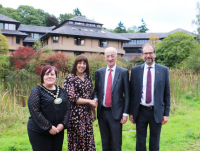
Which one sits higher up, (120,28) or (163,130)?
(120,28)

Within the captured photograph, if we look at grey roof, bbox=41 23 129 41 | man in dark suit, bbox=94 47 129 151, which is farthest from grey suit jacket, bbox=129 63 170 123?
grey roof, bbox=41 23 129 41

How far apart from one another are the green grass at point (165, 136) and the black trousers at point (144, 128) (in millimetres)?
1080

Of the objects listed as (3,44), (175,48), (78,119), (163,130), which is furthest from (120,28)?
A: (78,119)

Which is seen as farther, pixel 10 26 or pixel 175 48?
pixel 10 26

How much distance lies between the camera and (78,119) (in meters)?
A: 3.23

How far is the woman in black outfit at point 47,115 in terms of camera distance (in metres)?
2.57

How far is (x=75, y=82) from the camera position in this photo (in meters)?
3.27

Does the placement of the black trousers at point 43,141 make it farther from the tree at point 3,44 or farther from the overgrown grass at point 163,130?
the tree at point 3,44

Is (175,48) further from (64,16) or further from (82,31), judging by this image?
(64,16)

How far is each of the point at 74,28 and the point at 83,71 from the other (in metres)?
31.4

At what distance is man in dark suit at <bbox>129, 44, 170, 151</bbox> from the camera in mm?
3191

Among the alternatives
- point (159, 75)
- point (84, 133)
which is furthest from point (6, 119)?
point (159, 75)

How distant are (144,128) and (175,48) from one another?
3015cm

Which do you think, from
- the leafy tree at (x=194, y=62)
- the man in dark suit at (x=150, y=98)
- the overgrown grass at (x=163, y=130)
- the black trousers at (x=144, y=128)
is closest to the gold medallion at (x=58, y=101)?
the man in dark suit at (x=150, y=98)
